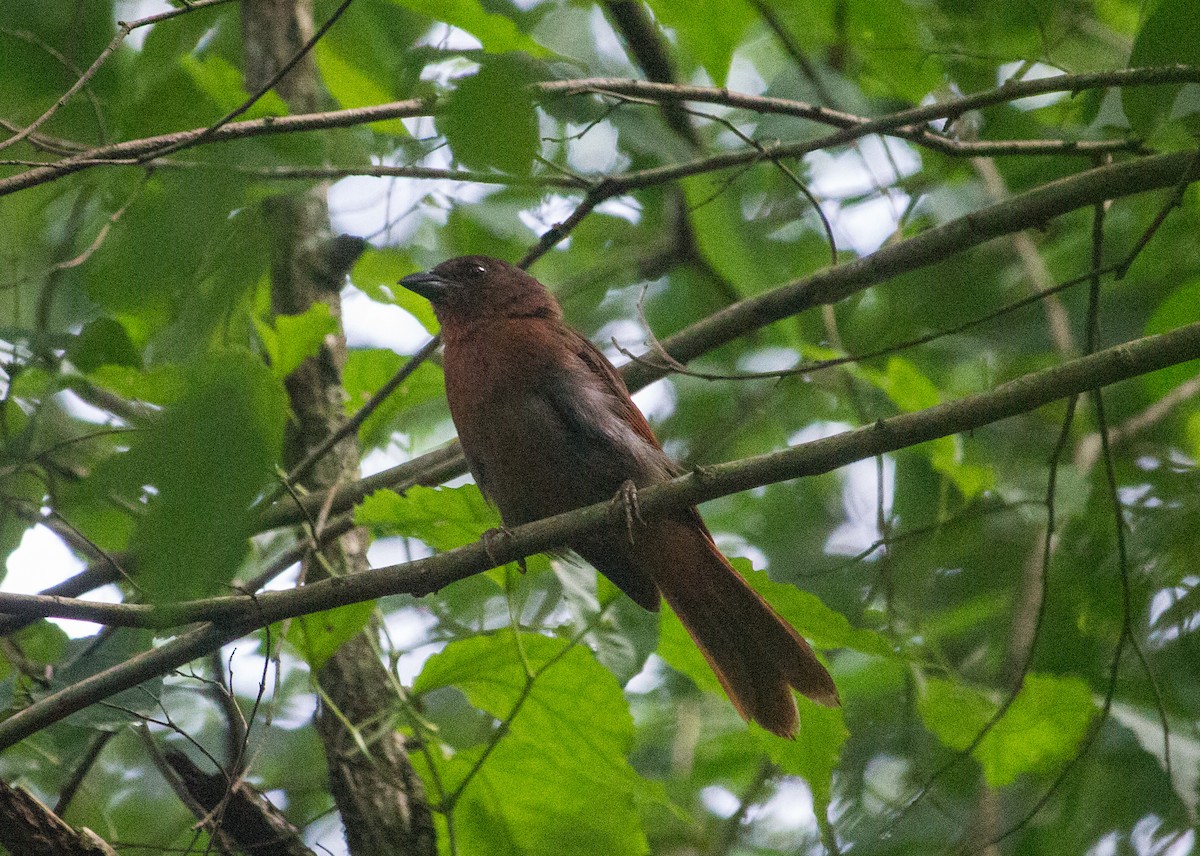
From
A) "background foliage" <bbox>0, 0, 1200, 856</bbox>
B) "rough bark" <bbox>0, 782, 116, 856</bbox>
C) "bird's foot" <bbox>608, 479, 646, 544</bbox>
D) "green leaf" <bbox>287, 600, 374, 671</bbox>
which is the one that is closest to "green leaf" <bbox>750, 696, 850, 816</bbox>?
"background foliage" <bbox>0, 0, 1200, 856</bbox>

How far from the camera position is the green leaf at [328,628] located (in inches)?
122

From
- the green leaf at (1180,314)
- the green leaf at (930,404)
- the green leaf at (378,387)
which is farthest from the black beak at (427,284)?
the green leaf at (1180,314)

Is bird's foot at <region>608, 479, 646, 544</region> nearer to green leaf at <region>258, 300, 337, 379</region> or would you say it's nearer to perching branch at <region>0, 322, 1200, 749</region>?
perching branch at <region>0, 322, 1200, 749</region>

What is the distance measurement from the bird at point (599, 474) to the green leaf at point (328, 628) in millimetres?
873

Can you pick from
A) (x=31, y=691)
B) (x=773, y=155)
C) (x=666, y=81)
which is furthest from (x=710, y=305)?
(x=31, y=691)

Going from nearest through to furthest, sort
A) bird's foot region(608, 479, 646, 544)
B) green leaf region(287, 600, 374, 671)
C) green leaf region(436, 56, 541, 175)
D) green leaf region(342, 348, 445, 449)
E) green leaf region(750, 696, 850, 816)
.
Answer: green leaf region(436, 56, 541, 175) → bird's foot region(608, 479, 646, 544) → green leaf region(287, 600, 374, 671) → green leaf region(750, 696, 850, 816) → green leaf region(342, 348, 445, 449)

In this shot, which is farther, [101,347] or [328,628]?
[101,347]

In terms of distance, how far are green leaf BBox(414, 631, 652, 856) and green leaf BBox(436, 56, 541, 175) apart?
1822 millimetres

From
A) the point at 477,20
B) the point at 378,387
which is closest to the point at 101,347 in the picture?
the point at 378,387

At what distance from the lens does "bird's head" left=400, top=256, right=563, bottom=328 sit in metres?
4.47

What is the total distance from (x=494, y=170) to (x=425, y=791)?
258 cm

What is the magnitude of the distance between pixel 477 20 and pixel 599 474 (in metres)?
1.59

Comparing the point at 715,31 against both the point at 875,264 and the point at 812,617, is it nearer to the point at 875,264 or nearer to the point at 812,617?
the point at 875,264

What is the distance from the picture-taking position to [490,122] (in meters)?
1.49
